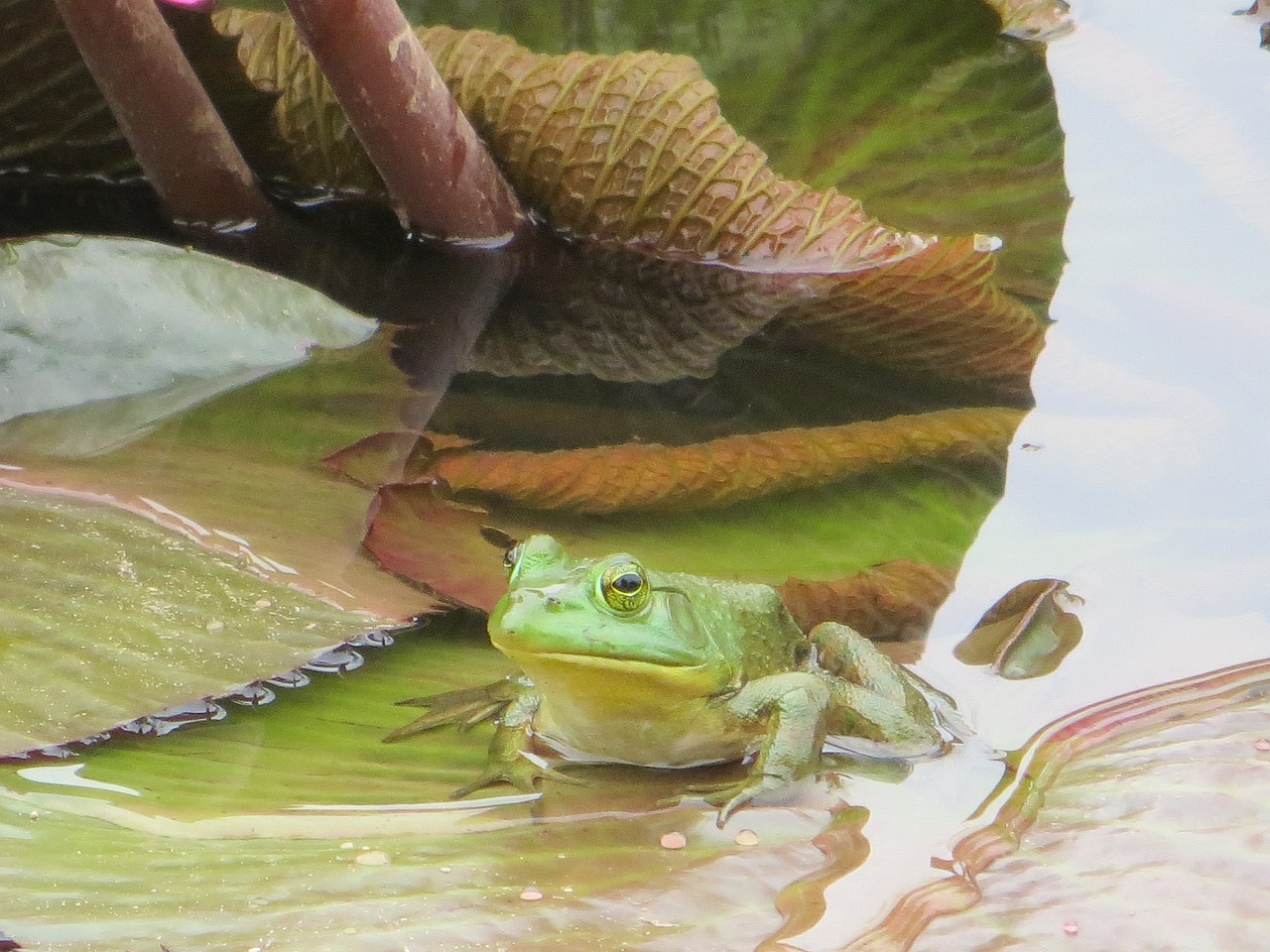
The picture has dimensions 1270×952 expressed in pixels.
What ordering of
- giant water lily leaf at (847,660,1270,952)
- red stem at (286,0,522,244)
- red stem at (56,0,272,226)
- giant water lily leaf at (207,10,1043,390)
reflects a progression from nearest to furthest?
giant water lily leaf at (847,660,1270,952), red stem at (286,0,522,244), red stem at (56,0,272,226), giant water lily leaf at (207,10,1043,390)

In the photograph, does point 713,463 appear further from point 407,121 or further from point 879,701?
point 407,121

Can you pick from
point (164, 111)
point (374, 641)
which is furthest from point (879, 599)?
point (164, 111)

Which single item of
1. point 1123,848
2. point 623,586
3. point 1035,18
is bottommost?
point 1123,848

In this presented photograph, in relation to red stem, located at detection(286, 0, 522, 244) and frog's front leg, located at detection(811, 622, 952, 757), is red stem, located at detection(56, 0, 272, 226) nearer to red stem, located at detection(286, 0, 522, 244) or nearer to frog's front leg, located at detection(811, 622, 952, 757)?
red stem, located at detection(286, 0, 522, 244)

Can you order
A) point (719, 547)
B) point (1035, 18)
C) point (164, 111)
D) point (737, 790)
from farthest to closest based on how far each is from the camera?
point (1035, 18), point (164, 111), point (719, 547), point (737, 790)

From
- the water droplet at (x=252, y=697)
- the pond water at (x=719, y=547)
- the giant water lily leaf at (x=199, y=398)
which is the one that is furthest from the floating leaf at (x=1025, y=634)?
the water droplet at (x=252, y=697)

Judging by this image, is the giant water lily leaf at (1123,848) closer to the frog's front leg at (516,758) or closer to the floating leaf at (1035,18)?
the frog's front leg at (516,758)

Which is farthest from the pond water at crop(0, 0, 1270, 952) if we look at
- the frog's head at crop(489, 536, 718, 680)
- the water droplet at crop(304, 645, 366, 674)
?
the frog's head at crop(489, 536, 718, 680)

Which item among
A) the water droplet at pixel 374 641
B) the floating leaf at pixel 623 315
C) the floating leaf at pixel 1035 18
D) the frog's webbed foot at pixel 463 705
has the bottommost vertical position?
the frog's webbed foot at pixel 463 705
